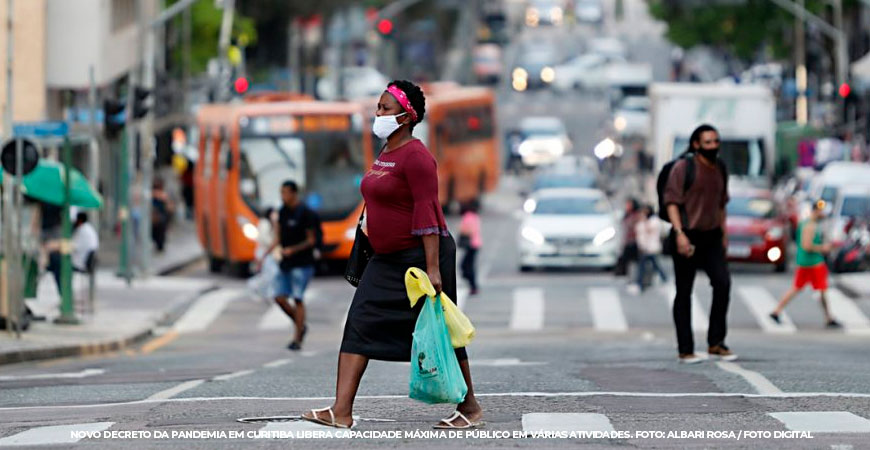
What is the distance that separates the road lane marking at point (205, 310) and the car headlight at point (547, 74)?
219 ft

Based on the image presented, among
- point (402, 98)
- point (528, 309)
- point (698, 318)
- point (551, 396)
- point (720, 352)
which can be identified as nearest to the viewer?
point (402, 98)

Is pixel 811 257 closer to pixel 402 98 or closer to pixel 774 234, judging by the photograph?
pixel 774 234

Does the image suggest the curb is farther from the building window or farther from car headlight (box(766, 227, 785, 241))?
the building window

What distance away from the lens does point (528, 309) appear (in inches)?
1152

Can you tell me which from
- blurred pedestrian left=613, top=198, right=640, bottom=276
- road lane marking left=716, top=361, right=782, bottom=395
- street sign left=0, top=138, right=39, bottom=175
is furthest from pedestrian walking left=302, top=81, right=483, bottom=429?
blurred pedestrian left=613, top=198, right=640, bottom=276

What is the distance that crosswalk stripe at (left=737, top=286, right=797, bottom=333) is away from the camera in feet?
85.3

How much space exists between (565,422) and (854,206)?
2706 cm

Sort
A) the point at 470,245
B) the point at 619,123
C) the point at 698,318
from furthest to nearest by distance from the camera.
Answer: the point at 619,123
the point at 470,245
the point at 698,318

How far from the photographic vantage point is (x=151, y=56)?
3697cm

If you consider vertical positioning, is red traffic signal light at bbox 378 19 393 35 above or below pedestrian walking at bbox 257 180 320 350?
above

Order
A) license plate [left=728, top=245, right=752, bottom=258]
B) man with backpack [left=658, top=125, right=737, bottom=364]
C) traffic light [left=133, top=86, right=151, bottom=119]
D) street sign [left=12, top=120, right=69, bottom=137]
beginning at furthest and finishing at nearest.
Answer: license plate [left=728, top=245, right=752, bottom=258], traffic light [left=133, top=86, right=151, bottom=119], street sign [left=12, top=120, right=69, bottom=137], man with backpack [left=658, top=125, right=737, bottom=364]

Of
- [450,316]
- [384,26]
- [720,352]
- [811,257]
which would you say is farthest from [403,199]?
[384,26]

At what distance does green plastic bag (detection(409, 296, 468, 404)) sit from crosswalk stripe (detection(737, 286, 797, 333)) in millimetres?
Result: 15304

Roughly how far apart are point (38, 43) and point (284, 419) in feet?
99.8
